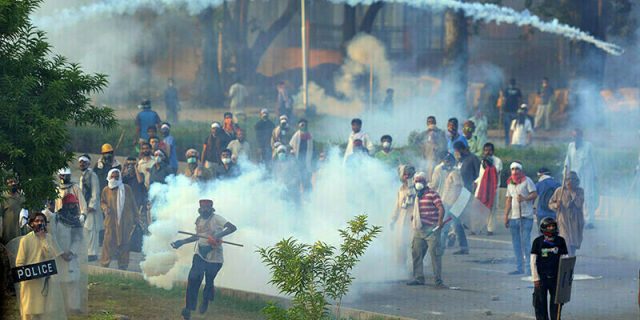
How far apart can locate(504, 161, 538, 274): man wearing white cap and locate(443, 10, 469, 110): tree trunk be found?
17.2 m

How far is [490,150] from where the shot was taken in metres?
19.0

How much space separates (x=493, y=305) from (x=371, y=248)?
2.30 metres

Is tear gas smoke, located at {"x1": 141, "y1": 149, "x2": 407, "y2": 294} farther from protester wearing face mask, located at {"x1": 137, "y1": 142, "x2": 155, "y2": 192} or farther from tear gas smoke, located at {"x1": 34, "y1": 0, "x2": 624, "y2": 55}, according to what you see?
tear gas smoke, located at {"x1": 34, "y1": 0, "x2": 624, "y2": 55}

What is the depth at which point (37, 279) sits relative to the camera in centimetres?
1297

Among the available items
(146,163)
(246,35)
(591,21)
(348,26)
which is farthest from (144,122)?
(246,35)

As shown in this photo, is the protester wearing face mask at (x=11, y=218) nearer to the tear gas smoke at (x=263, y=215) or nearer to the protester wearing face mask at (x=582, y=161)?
the tear gas smoke at (x=263, y=215)

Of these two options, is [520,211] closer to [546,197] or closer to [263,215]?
[546,197]

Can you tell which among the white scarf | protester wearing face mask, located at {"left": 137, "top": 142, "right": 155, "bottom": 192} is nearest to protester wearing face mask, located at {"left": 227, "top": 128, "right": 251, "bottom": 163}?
protester wearing face mask, located at {"left": 137, "top": 142, "right": 155, "bottom": 192}

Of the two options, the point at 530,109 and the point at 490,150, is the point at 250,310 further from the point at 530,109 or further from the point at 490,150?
the point at 530,109

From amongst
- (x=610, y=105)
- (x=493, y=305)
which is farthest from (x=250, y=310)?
(x=610, y=105)

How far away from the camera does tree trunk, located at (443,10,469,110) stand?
3425cm

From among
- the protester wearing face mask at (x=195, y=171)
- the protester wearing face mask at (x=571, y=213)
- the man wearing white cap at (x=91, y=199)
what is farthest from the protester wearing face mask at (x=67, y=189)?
the protester wearing face mask at (x=571, y=213)

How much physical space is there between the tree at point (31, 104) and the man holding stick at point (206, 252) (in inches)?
101

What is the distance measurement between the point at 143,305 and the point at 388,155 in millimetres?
5307
